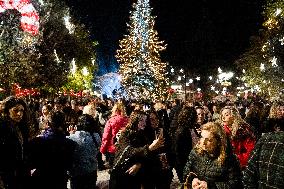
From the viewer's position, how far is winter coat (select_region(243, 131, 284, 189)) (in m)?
3.53

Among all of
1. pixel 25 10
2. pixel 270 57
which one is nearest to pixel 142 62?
pixel 25 10

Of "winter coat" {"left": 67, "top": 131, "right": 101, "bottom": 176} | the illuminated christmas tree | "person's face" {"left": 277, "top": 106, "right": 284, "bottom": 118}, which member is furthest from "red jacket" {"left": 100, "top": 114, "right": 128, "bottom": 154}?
the illuminated christmas tree

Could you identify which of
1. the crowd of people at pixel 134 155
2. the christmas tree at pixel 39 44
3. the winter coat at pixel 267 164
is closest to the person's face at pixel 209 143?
the crowd of people at pixel 134 155

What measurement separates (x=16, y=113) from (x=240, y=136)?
315cm

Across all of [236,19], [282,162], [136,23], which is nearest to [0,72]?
[136,23]

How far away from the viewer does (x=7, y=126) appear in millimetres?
4430

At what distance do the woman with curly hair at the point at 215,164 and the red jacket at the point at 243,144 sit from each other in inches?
50.0

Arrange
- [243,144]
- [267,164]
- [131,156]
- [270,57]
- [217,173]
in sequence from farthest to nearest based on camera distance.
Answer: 1. [270,57]
2. [243,144]
3. [131,156]
4. [217,173]
5. [267,164]

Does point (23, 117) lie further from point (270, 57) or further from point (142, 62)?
point (270, 57)

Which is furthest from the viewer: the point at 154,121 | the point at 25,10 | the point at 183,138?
the point at 25,10

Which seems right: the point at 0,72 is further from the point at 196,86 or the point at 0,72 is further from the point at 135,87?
the point at 196,86

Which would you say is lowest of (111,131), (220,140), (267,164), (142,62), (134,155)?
(267,164)

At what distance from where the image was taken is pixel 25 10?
32.4 m

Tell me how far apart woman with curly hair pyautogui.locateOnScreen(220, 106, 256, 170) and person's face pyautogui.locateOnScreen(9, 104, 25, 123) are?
2.83 m
